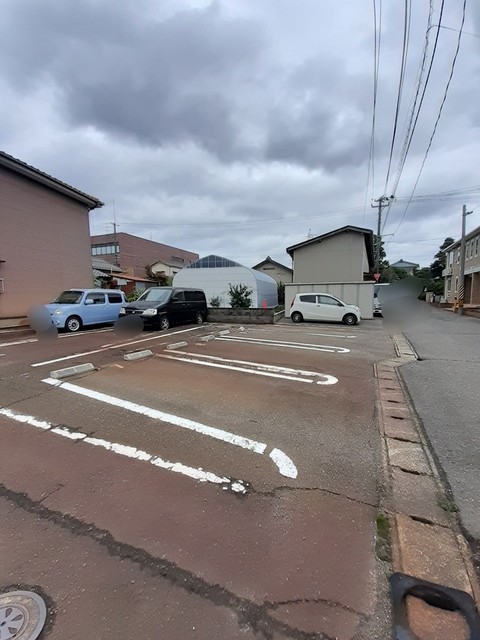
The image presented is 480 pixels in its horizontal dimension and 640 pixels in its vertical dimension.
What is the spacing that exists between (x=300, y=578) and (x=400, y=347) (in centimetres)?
841

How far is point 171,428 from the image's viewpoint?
3541mm

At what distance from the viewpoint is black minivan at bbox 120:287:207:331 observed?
11.6 metres

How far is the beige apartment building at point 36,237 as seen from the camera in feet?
38.9

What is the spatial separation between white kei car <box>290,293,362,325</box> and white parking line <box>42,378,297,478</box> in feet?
41.6

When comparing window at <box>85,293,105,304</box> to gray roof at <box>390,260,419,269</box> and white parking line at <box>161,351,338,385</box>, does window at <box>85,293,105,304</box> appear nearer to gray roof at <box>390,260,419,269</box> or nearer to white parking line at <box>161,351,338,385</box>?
white parking line at <box>161,351,338,385</box>

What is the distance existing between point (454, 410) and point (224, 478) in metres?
3.33

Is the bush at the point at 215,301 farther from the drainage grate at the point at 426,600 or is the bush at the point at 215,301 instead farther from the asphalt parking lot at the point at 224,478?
the drainage grate at the point at 426,600

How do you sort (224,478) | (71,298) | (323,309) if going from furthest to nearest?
(323,309)
(71,298)
(224,478)

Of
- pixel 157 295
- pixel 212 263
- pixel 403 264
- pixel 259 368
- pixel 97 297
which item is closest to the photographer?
pixel 259 368

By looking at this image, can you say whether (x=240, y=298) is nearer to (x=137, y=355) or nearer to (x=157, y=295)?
(x=157, y=295)

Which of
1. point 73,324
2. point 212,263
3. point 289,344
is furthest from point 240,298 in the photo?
point 289,344

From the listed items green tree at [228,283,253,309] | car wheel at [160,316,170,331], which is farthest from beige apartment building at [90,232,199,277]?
car wheel at [160,316,170,331]

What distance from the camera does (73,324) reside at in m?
11.3

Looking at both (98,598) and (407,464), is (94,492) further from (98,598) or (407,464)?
(407,464)
